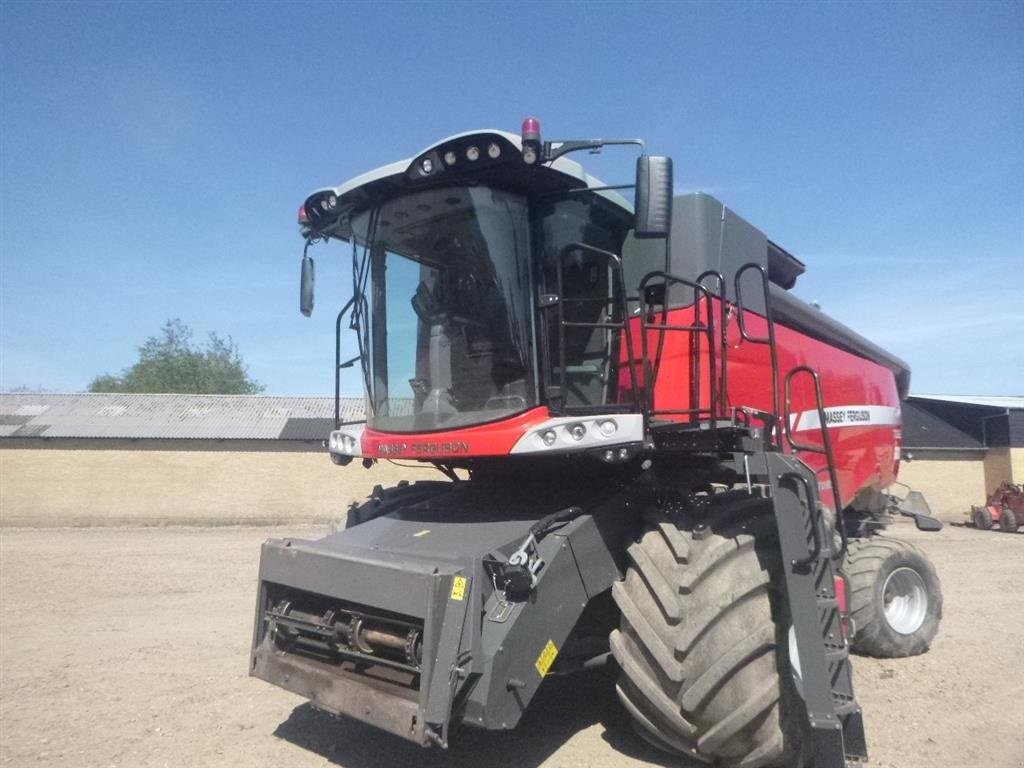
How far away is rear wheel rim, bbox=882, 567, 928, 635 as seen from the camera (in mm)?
6754

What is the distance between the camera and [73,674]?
5973 millimetres

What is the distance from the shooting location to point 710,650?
150 inches

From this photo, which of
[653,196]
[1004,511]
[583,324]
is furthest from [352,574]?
[1004,511]

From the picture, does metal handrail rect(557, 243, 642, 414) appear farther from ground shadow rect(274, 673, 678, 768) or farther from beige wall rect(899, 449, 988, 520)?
beige wall rect(899, 449, 988, 520)

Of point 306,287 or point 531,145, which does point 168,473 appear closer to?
point 306,287

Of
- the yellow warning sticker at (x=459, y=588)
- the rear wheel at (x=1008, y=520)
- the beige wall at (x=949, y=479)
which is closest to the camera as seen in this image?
the yellow warning sticker at (x=459, y=588)

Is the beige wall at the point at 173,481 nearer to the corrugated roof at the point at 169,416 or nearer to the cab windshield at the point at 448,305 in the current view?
the corrugated roof at the point at 169,416

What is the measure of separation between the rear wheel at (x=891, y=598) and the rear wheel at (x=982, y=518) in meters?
18.1

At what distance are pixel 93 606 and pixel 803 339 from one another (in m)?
7.77

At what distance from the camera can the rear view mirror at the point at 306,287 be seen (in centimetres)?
562

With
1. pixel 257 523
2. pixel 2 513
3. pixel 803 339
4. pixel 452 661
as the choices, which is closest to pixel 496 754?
pixel 452 661

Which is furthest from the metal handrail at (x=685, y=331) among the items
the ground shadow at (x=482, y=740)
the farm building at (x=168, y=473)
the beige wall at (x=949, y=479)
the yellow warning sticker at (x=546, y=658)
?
the beige wall at (x=949, y=479)

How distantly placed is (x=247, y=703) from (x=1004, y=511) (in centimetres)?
2249

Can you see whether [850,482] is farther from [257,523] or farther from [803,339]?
[257,523]
